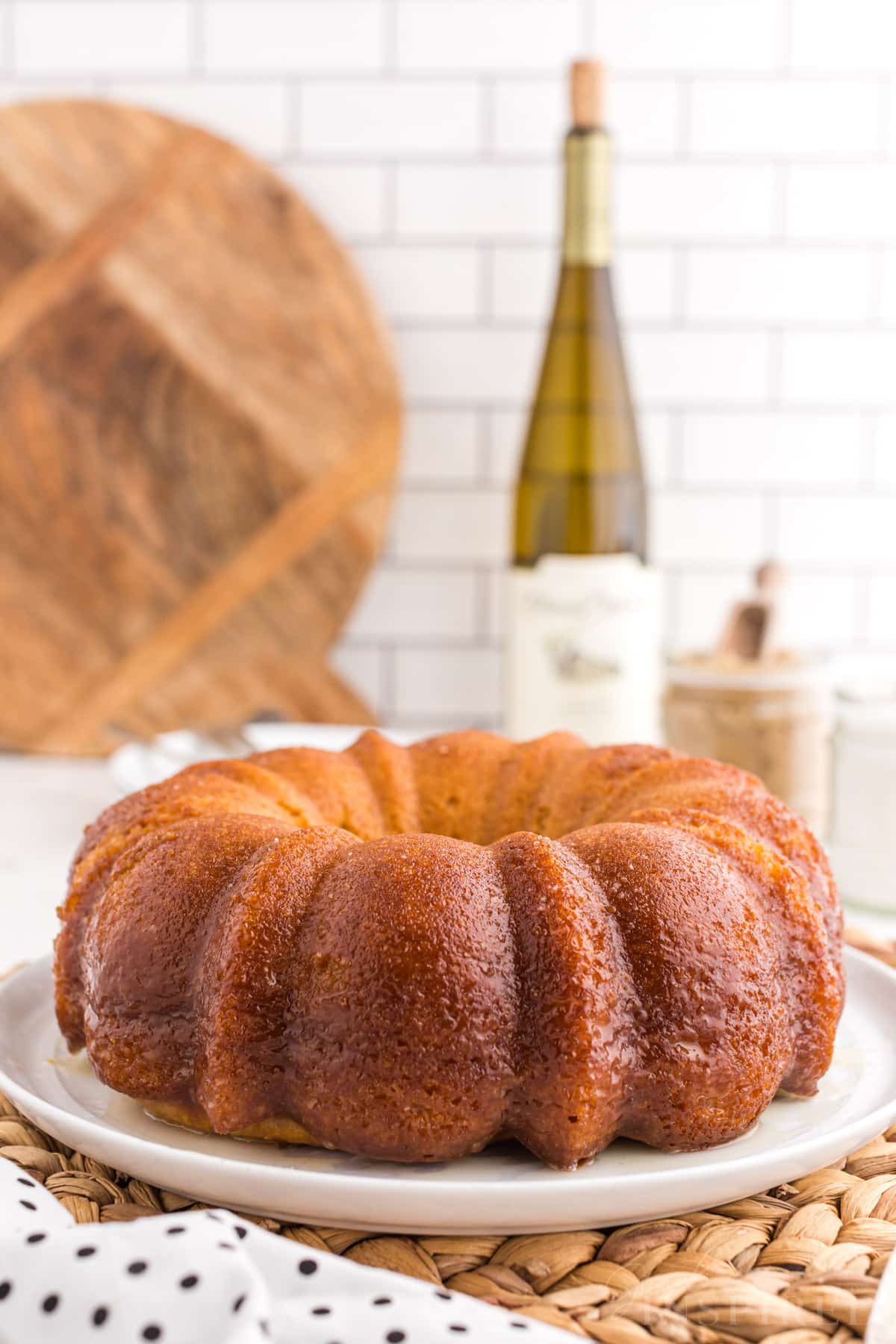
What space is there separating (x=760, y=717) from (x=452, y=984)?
2.50 ft

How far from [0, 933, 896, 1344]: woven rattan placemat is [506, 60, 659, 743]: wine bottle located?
88 cm

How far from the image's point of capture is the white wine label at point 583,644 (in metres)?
1.54

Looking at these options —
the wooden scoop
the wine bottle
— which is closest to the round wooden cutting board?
the wine bottle

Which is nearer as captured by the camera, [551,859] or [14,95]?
[551,859]

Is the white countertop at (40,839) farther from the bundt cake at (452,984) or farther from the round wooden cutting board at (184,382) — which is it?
the bundt cake at (452,984)

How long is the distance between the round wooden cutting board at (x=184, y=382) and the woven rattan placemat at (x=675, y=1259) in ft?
4.12

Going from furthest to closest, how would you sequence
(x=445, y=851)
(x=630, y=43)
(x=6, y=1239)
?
(x=630, y=43) → (x=445, y=851) → (x=6, y=1239)

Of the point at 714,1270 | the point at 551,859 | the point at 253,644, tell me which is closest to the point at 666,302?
the point at 253,644

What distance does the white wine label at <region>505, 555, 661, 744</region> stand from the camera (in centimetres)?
154

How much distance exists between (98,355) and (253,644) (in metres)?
0.43

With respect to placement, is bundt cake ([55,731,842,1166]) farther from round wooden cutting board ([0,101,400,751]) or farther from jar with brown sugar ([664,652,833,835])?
round wooden cutting board ([0,101,400,751])

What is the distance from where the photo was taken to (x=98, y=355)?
1860 millimetres

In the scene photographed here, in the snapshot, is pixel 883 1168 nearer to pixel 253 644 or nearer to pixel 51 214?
pixel 253 644

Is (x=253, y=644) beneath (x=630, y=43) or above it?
beneath
